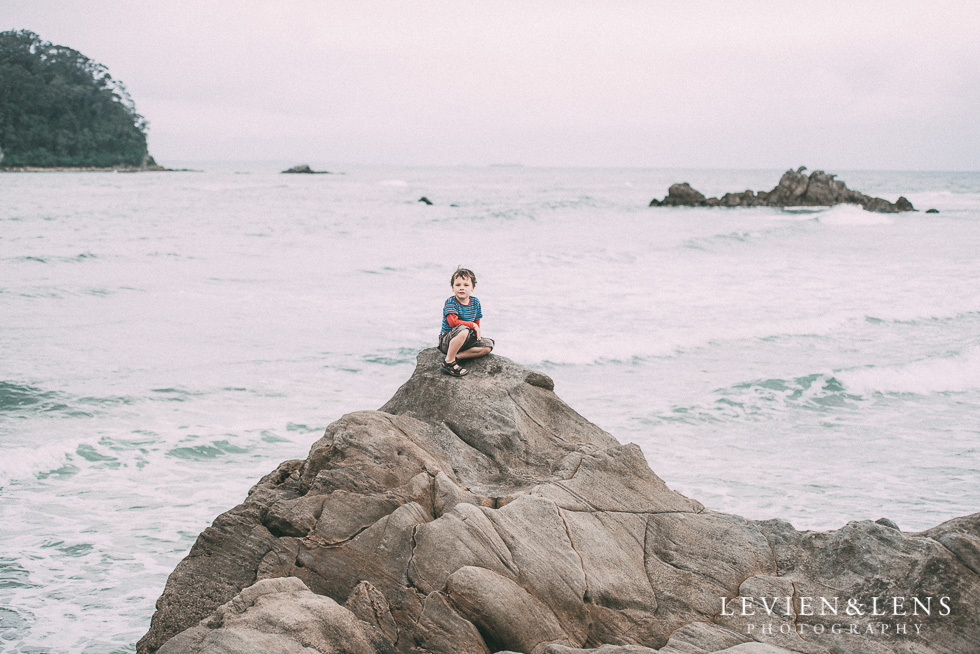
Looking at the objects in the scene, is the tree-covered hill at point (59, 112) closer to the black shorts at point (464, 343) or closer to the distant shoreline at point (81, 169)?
the distant shoreline at point (81, 169)

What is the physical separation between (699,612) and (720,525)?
88 cm

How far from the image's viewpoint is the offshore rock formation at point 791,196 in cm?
5722

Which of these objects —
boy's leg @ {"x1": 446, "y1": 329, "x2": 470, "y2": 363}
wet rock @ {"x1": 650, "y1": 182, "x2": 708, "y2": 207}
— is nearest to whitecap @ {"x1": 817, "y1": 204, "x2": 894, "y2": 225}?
wet rock @ {"x1": 650, "y1": 182, "x2": 708, "y2": 207}

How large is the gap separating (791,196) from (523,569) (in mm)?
59645

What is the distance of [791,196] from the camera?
191 feet

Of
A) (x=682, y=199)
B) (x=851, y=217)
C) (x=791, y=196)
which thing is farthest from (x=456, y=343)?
(x=791, y=196)

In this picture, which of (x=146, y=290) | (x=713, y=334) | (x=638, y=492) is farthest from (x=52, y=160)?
(x=638, y=492)

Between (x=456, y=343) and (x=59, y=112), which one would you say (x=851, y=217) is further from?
(x=59, y=112)

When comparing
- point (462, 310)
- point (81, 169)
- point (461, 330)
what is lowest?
point (461, 330)

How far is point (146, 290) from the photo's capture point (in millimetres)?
19312

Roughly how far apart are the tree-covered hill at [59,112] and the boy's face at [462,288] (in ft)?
360

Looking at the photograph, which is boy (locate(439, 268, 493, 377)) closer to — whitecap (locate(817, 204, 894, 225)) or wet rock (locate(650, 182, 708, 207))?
whitecap (locate(817, 204, 894, 225))

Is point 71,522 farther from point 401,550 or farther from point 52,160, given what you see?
point 52,160

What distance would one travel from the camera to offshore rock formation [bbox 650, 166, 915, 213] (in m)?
57.2
